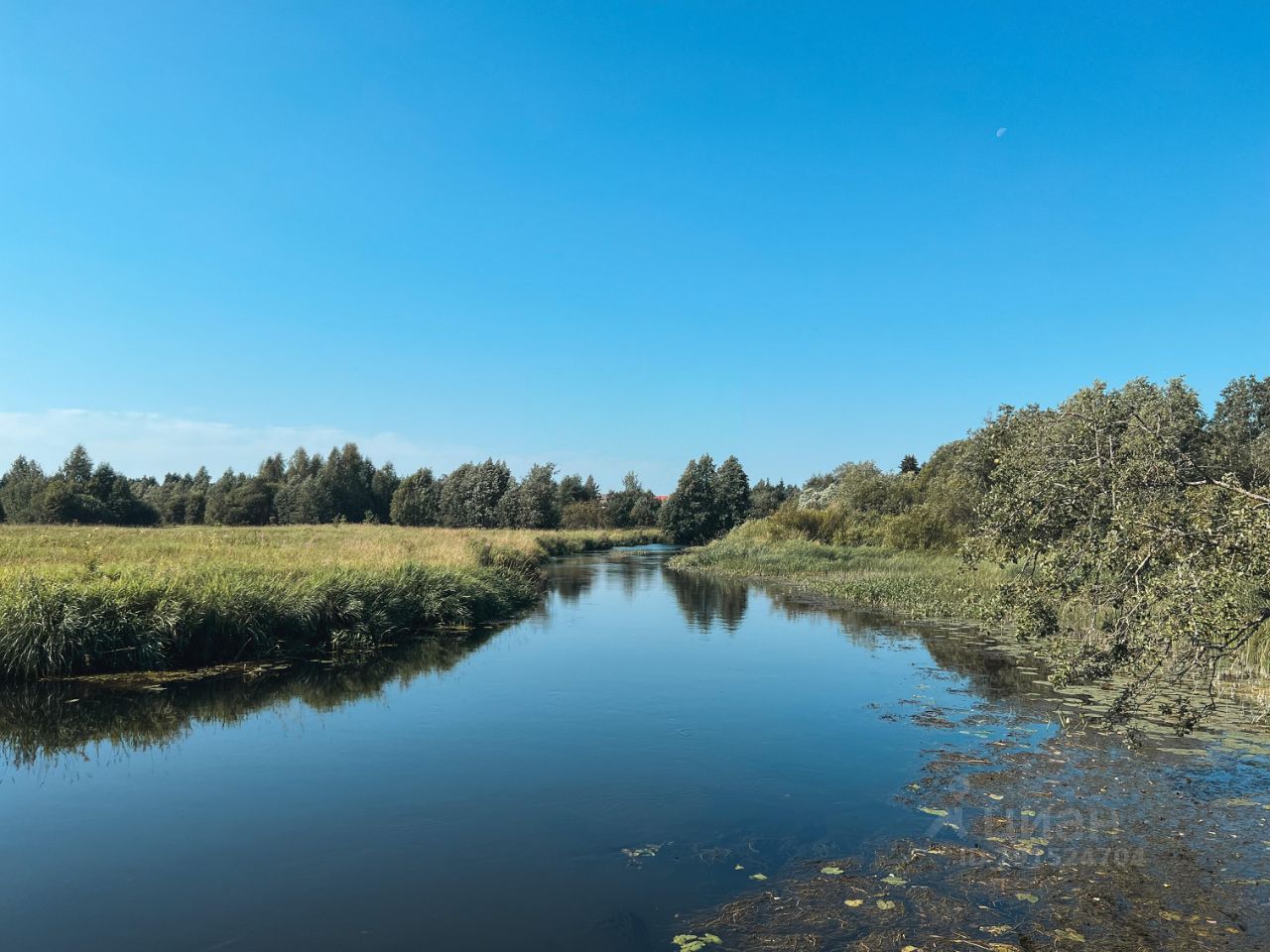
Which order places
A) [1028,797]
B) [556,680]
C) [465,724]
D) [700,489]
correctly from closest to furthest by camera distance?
[1028,797], [465,724], [556,680], [700,489]

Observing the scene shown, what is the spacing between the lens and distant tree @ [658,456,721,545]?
85.2 m

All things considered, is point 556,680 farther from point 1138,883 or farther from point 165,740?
point 1138,883

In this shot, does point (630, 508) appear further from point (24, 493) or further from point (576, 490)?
point (24, 493)

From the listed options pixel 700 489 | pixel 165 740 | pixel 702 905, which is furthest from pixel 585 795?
pixel 700 489

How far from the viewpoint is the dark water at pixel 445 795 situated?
22.2 ft

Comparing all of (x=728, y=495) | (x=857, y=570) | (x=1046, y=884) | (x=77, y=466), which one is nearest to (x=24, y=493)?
(x=77, y=466)

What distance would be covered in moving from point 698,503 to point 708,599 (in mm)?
51156

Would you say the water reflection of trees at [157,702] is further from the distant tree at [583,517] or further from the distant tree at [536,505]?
the distant tree at [583,517]

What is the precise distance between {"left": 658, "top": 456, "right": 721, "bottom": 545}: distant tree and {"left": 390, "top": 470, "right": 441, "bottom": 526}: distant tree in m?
27.7

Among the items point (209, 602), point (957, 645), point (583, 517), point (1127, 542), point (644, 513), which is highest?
point (644, 513)

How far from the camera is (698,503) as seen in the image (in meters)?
85.2

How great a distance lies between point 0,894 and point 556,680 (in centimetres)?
1055

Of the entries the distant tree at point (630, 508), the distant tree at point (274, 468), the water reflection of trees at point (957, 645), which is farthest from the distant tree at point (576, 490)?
the water reflection of trees at point (957, 645)

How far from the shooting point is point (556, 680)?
16.7 metres
